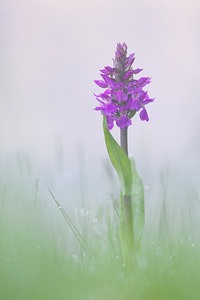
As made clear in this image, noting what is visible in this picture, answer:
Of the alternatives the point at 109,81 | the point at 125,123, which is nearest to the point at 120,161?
the point at 125,123

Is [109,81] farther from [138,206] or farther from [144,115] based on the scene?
[138,206]

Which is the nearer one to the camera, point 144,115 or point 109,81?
point 109,81

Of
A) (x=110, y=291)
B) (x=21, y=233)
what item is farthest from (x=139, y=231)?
(x=110, y=291)

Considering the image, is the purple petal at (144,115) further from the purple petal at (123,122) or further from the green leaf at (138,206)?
the green leaf at (138,206)

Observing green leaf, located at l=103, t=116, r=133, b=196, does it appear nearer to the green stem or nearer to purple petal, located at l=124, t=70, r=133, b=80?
the green stem

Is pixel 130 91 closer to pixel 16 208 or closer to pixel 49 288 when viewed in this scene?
pixel 16 208

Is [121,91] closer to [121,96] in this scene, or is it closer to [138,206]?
[121,96]

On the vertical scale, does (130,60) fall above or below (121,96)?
above

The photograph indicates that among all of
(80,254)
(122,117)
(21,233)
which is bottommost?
(80,254)
